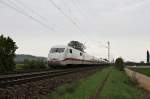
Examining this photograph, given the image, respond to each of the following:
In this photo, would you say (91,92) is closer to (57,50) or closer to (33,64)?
(57,50)

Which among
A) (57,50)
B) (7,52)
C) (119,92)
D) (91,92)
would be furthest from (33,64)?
(91,92)

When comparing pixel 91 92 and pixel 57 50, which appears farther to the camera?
pixel 57 50

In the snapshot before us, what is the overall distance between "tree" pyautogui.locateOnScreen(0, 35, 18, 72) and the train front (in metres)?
4.86

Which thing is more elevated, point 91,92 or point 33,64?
point 33,64

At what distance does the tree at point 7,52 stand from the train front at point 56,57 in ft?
15.9

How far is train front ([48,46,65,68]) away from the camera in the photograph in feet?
130

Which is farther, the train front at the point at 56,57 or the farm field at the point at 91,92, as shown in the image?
the train front at the point at 56,57

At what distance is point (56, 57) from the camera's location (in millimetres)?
39750

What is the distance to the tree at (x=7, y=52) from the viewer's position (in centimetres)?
3988

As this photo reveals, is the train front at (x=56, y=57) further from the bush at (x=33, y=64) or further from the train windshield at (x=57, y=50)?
the bush at (x=33, y=64)

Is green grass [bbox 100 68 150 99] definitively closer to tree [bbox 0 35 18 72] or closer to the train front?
the train front

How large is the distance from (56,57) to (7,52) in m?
6.63

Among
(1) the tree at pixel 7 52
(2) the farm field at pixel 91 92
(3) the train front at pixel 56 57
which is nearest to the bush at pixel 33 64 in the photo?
(1) the tree at pixel 7 52

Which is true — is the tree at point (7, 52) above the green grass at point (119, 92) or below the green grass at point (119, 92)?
above
